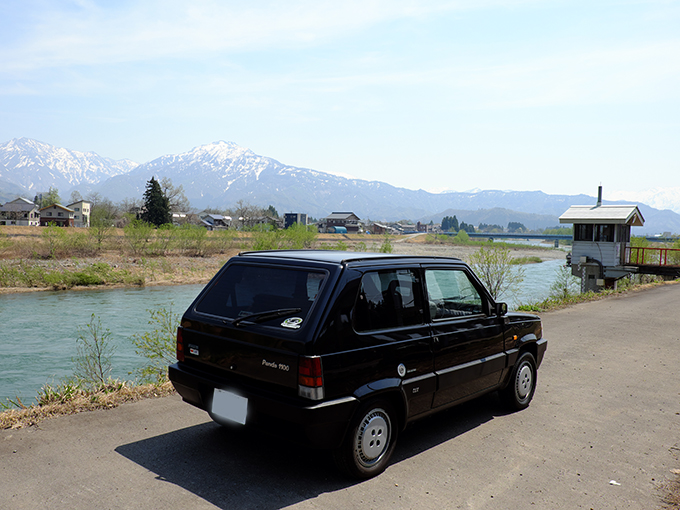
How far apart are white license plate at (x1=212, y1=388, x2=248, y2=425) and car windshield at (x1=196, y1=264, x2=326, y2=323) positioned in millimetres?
626

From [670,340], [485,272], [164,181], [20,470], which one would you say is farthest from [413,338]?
[164,181]

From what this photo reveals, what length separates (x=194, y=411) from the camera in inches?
211

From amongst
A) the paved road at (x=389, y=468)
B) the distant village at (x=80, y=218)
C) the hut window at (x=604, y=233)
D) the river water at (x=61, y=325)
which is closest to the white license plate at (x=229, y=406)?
the paved road at (x=389, y=468)

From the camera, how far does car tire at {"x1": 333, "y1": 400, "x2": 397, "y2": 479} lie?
380 centimetres

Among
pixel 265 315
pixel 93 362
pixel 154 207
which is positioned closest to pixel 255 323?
pixel 265 315

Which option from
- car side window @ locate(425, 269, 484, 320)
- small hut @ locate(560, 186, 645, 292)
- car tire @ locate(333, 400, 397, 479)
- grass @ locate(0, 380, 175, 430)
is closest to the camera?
car tire @ locate(333, 400, 397, 479)

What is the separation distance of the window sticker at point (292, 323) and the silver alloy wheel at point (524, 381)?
10.5 feet

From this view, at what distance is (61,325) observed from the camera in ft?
65.0

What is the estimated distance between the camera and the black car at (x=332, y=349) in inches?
143

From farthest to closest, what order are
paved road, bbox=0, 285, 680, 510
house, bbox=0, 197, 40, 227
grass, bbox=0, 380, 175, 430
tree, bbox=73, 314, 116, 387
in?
house, bbox=0, 197, 40, 227, tree, bbox=73, 314, 116, 387, grass, bbox=0, 380, 175, 430, paved road, bbox=0, 285, 680, 510

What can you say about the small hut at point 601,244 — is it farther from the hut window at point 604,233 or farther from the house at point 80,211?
the house at point 80,211

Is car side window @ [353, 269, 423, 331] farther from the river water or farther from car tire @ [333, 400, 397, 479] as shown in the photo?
the river water

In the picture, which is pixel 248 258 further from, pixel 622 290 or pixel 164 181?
pixel 164 181

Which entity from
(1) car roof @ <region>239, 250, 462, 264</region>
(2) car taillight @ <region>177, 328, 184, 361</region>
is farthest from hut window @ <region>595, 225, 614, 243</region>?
(2) car taillight @ <region>177, 328, 184, 361</region>
